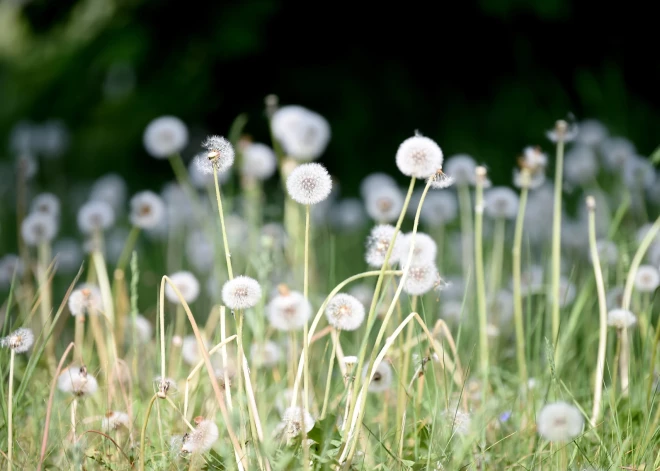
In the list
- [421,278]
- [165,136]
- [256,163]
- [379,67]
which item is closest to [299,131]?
[165,136]

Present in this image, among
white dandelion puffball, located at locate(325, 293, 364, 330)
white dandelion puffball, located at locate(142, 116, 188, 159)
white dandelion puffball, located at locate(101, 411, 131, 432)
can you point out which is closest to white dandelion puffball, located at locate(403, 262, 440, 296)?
white dandelion puffball, located at locate(325, 293, 364, 330)

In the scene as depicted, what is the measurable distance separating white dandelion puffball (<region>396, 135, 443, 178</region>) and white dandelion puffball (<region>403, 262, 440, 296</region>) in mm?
206

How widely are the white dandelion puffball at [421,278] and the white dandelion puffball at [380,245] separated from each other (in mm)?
40

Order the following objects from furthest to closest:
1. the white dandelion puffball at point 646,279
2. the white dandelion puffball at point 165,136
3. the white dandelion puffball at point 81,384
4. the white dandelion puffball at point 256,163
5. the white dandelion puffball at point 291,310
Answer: the white dandelion puffball at point 256,163
the white dandelion puffball at point 165,136
the white dandelion puffball at point 646,279
the white dandelion puffball at point 81,384
the white dandelion puffball at point 291,310

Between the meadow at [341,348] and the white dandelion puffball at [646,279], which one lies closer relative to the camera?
the meadow at [341,348]

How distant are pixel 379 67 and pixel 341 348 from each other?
8.44 feet

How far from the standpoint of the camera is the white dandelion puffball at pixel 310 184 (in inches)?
47.5

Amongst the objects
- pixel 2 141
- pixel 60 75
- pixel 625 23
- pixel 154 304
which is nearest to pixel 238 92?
pixel 60 75

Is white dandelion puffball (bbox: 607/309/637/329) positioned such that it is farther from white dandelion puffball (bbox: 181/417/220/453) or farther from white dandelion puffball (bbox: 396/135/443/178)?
white dandelion puffball (bbox: 181/417/220/453)

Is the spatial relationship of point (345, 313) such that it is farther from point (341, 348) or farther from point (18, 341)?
point (341, 348)

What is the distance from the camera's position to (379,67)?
4250 mm

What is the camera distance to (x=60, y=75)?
4430 millimetres

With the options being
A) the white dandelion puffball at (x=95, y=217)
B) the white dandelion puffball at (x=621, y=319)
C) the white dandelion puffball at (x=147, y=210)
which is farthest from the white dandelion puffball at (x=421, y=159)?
the white dandelion puffball at (x=95, y=217)

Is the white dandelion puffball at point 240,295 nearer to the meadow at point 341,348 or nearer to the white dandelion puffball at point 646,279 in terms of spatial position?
the meadow at point 341,348
